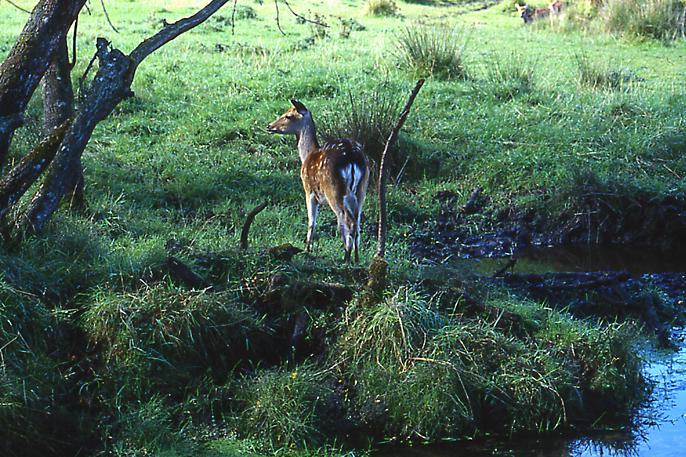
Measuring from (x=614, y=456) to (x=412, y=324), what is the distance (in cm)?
138

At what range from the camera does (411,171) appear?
1030 cm

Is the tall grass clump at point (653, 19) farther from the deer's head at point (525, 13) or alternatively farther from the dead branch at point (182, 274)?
the dead branch at point (182, 274)

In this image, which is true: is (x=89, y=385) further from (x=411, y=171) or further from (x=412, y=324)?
(x=411, y=171)

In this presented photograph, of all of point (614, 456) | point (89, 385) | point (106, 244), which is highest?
point (106, 244)

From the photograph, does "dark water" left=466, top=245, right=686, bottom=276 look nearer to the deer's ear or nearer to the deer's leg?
the deer's leg

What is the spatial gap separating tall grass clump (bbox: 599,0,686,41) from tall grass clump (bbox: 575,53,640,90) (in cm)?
388

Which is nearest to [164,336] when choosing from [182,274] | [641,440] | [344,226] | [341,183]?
[182,274]

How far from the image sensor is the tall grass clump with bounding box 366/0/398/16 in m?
20.4

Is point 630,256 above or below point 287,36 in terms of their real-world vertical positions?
below

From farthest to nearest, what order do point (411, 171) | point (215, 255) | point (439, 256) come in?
point (411, 171) < point (439, 256) < point (215, 255)

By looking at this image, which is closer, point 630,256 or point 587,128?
point 630,256

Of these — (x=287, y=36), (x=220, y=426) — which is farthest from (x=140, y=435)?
(x=287, y=36)

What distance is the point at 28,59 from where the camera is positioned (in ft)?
21.1

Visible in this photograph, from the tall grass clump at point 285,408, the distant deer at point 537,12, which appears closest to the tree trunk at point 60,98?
the tall grass clump at point 285,408
